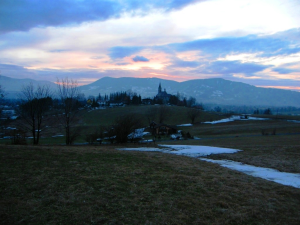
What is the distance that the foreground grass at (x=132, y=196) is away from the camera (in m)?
5.44

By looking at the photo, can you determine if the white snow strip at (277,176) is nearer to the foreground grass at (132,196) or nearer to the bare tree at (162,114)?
the foreground grass at (132,196)

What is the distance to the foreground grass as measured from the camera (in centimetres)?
544

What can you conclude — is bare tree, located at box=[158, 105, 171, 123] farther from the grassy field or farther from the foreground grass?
the foreground grass

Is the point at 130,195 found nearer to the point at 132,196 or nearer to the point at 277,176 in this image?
the point at 132,196

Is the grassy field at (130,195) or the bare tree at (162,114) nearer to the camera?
the grassy field at (130,195)

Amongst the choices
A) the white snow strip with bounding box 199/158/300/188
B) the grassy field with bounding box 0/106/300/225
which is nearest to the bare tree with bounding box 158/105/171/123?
the white snow strip with bounding box 199/158/300/188

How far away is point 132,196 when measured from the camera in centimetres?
673

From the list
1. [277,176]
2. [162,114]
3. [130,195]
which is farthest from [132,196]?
[162,114]

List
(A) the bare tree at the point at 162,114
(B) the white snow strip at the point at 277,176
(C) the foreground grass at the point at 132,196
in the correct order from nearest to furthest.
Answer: (C) the foreground grass at the point at 132,196 < (B) the white snow strip at the point at 277,176 < (A) the bare tree at the point at 162,114

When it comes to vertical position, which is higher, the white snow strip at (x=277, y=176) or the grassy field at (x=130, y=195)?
the grassy field at (x=130, y=195)

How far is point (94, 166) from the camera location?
33.7 feet

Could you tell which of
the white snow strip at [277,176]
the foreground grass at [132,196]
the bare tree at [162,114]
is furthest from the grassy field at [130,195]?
the bare tree at [162,114]

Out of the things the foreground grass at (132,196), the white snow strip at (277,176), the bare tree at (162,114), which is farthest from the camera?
the bare tree at (162,114)

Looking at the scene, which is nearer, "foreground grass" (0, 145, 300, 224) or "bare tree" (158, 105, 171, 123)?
"foreground grass" (0, 145, 300, 224)
